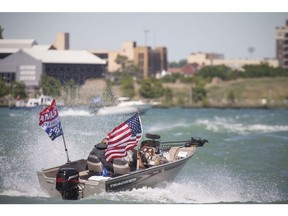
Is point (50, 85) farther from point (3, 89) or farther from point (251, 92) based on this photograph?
point (251, 92)

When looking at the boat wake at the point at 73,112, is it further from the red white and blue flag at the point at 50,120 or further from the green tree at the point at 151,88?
the green tree at the point at 151,88

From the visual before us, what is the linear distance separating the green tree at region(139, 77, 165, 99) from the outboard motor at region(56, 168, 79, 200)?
25.0m

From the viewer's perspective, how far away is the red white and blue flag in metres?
9.72

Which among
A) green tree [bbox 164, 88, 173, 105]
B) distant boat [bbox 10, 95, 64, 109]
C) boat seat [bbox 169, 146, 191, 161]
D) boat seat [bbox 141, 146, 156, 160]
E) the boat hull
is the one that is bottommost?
green tree [bbox 164, 88, 173, 105]

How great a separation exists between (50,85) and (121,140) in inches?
182

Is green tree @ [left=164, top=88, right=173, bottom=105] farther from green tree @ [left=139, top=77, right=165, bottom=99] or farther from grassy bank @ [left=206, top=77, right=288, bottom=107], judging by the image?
grassy bank @ [left=206, top=77, right=288, bottom=107]

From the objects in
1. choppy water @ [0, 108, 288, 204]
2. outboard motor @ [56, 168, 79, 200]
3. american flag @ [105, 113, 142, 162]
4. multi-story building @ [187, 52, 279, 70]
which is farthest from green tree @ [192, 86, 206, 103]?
outboard motor @ [56, 168, 79, 200]

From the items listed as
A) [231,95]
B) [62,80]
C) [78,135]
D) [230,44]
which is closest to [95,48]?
[62,80]

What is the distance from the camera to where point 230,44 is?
1348 cm

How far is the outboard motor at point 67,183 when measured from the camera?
8961 millimetres

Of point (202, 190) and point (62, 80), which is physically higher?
point (62, 80)
